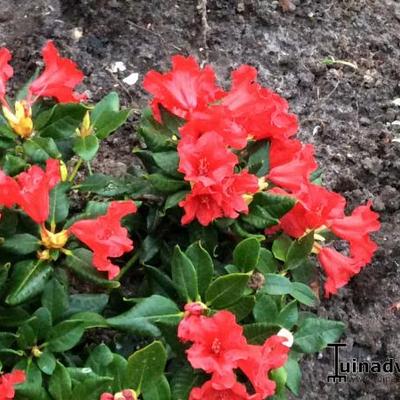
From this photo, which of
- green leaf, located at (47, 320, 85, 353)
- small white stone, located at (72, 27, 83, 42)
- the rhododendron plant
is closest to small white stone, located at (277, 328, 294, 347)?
the rhododendron plant

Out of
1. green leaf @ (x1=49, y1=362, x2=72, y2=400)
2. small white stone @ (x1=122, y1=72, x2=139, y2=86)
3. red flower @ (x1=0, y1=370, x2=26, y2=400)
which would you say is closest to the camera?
red flower @ (x1=0, y1=370, x2=26, y2=400)

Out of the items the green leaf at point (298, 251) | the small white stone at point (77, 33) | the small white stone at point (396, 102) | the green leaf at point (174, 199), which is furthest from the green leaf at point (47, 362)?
the small white stone at point (396, 102)

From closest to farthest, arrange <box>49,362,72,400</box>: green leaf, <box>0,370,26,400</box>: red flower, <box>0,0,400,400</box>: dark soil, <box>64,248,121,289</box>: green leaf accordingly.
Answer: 1. <box>0,370,26,400</box>: red flower
2. <box>49,362,72,400</box>: green leaf
3. <box>64,248,121,289</box>: green leaf
4. <box>0,0,400,400</box>: dark soil

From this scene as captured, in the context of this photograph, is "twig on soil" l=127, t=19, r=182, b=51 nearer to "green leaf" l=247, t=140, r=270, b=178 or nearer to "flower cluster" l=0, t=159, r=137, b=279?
"green leaf" l=247, t=140, r=270, b=178

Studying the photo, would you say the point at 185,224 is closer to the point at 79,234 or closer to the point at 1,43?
the point at 79,234

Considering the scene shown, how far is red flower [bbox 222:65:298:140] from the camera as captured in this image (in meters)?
2.04

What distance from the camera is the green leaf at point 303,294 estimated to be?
6.70 ft

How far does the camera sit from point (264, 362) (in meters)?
1.74

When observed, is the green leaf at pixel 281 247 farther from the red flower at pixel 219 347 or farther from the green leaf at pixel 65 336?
the green leaf at pixel 65 336

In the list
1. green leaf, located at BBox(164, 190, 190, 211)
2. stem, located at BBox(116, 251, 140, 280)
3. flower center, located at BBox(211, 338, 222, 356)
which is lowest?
stem, located at BBox(116, 251, 140, 280)

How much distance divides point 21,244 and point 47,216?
88 mm

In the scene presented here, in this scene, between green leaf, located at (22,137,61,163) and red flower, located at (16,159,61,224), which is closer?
red flower, located at (16,159,61,224)

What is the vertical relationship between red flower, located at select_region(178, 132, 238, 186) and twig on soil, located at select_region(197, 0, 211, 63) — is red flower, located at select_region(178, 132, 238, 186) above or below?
above

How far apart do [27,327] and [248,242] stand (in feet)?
1.83
